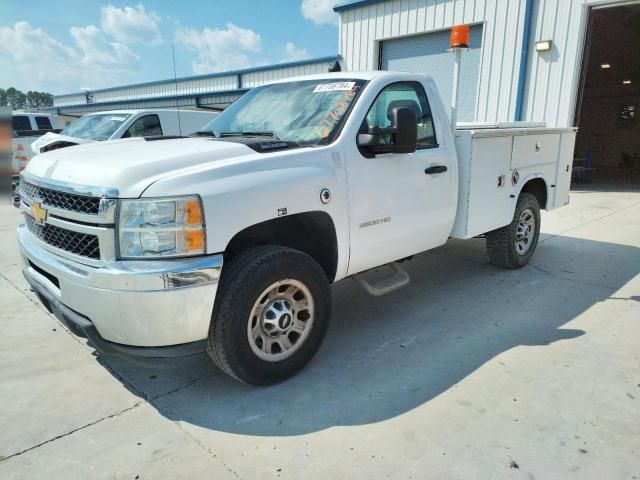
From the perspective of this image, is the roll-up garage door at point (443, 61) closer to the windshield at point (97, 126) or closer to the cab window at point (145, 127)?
the cab window at point (145, 127)

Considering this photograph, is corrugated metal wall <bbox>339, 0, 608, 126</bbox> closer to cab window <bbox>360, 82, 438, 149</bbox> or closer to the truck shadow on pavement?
the truck shadow on pavement

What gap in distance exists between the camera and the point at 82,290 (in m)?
2.66

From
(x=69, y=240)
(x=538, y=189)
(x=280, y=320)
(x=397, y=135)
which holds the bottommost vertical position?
(x=280, y=320)

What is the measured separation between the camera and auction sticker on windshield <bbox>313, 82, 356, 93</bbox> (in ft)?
12.2

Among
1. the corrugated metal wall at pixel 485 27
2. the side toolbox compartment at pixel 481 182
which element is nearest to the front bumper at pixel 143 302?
the side toolbox compartment at pixel 481 182

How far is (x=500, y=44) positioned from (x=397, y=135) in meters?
9.30

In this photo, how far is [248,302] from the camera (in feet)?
9.35

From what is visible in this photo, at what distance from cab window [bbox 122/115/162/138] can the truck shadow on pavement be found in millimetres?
5621

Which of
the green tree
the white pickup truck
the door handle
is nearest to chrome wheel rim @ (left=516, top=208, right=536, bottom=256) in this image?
the white pickup truck

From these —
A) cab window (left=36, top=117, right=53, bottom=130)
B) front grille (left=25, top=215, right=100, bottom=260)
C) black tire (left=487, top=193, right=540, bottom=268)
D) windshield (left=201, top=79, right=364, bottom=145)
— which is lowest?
black tire (left=487, top=193, right=540, bottom=268)

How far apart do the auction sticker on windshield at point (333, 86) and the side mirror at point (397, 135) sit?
0.49 meters

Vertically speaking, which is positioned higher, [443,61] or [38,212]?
[443,61]

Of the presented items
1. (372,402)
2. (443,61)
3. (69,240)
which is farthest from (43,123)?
(372,402)

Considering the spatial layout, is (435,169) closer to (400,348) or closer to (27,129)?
(400,348)
